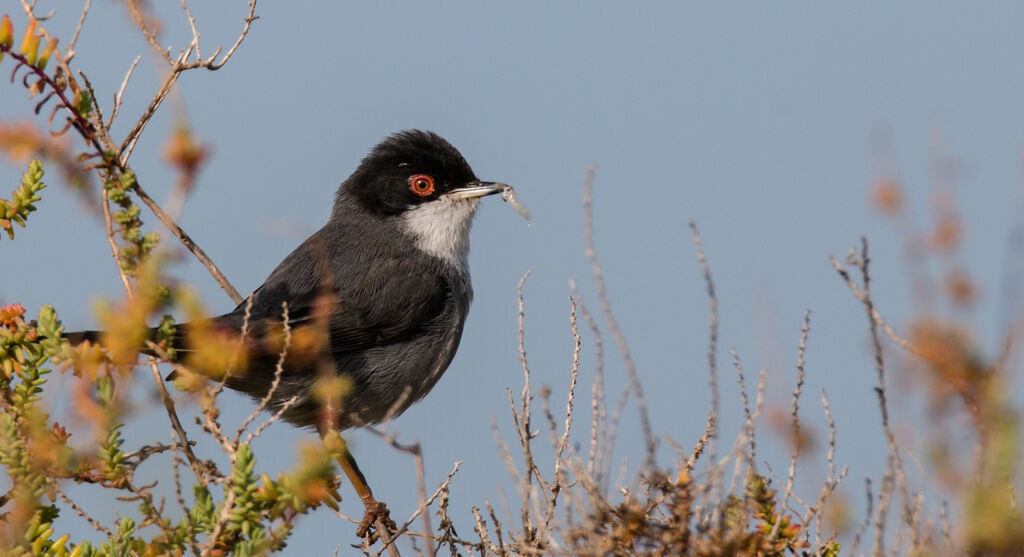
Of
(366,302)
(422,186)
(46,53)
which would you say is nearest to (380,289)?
(366,302)

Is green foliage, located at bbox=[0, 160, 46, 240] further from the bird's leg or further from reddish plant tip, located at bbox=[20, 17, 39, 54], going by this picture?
the bird's leg

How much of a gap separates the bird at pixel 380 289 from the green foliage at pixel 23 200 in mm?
1154

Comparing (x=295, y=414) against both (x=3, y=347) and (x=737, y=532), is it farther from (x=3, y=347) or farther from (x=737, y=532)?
(x=737, y=532)

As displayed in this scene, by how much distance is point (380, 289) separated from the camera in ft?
18.9

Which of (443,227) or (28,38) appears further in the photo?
(443,227)

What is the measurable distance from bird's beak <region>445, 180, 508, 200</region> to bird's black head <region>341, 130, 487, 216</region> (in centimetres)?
3

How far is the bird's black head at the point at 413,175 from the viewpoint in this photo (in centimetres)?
639

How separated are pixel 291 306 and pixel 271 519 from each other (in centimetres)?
295

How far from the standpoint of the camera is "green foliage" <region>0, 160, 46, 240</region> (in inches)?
135

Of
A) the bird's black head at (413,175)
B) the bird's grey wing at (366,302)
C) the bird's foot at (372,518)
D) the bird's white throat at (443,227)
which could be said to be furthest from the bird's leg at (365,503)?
the bird's black head at (413,175)

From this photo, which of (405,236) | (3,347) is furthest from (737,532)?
(405,236)

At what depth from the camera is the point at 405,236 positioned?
6.21 meters

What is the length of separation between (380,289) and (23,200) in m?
2.50

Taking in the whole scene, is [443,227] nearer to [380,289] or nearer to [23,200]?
[380,289]
